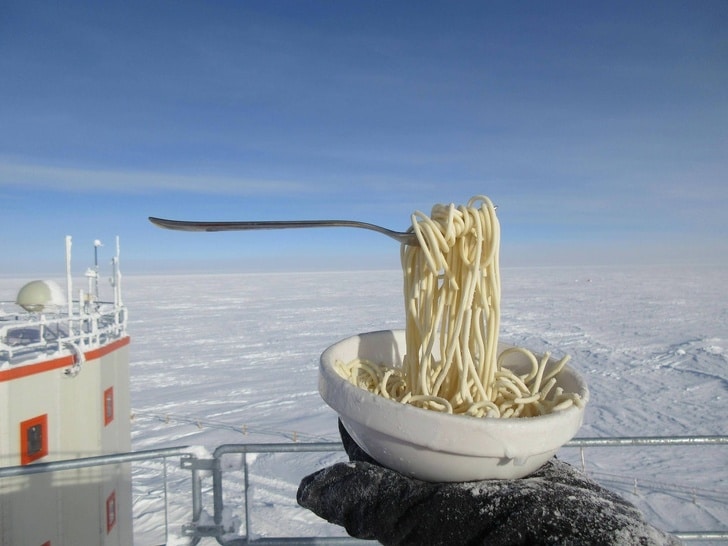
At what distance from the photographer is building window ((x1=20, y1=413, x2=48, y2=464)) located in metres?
5.08

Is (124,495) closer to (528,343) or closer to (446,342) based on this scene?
(446,342)

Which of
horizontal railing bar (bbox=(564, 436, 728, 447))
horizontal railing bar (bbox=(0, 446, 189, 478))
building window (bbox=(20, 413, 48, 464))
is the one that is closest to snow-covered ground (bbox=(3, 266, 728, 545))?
horizontal railing bar (bbox=(0, 446, 189, 478))

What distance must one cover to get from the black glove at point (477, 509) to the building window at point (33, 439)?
5.14m

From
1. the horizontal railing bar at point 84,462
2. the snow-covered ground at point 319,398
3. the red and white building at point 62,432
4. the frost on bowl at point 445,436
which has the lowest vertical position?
the snow-covered ground at point 319,398

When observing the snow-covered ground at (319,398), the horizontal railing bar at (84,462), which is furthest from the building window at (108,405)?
the horizontal railing bar at (84,462)

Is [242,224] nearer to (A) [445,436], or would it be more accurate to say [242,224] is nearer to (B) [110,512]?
(A) [445,436]

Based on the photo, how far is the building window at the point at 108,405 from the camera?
659 centimetres

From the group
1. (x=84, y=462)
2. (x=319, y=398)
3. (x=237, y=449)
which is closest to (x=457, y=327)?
(x=237, y=449)

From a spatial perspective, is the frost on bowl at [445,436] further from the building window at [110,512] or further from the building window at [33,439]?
Result: the building window at [110,512]

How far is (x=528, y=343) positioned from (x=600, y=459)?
12.1 m

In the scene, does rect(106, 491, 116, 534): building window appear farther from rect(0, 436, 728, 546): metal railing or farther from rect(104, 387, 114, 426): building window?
rect(0, 436, 728, 546): metal railing

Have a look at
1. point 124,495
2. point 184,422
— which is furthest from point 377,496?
point 184,422

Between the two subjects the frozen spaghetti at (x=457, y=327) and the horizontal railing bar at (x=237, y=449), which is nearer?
the frozen spaghetti at (x=457, y=327)

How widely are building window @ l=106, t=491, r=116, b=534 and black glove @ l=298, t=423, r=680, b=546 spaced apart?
21.4ft
